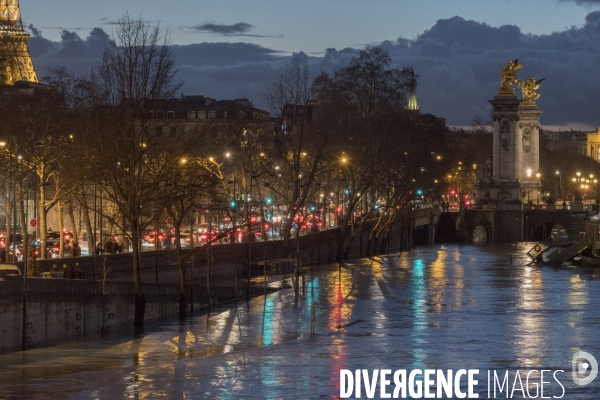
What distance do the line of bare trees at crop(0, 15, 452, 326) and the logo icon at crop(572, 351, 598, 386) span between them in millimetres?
18765

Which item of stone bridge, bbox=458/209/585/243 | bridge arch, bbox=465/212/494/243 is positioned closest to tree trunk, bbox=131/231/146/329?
stone bridge, bbox=458/209/585/243

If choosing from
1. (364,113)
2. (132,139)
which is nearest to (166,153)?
(132,139)

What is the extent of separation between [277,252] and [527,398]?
52711 mm

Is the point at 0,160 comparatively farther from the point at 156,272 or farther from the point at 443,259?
the point at 443,259

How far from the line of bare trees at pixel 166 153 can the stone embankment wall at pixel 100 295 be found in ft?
3.68

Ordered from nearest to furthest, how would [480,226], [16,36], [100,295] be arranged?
1. [100,295]
2. [16,36]
3. [480,226]

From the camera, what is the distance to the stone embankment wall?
143 ft

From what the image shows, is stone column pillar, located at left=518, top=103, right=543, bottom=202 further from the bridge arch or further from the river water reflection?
the river water reflection

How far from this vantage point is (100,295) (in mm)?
50094

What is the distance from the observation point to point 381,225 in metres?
115

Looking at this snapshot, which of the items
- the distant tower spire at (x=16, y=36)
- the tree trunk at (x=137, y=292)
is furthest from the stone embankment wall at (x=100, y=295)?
the distant tower spire at (x=16, y=36)

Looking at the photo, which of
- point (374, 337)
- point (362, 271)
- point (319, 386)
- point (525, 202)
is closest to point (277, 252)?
point (362, 271)

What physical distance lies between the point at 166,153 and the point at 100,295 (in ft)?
33.8

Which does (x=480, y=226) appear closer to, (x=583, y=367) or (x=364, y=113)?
(x=364, y=113)
